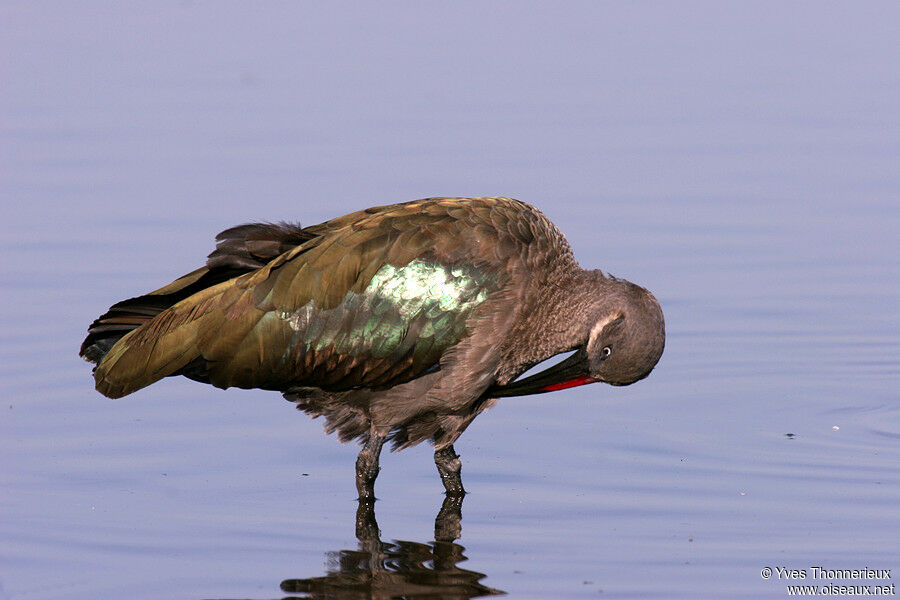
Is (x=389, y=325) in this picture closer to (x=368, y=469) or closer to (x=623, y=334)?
(x=368, y=469)

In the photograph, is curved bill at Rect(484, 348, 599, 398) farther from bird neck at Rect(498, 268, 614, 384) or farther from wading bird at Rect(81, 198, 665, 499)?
bird neck at Rect(498, 268, 614, 384)

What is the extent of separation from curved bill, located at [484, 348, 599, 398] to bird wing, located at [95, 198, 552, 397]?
0.61 m

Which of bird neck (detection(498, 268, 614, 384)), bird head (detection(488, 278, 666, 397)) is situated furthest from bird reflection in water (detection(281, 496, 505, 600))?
bird head (detection(488, 278, 666, 397))

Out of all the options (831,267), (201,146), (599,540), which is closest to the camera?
(599,540)

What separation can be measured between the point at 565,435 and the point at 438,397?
60.4 inches

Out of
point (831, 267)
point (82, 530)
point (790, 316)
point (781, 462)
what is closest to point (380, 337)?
point (82, 530)

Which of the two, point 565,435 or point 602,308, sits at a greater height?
point 602,308

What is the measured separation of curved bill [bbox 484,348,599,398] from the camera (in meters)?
9.77

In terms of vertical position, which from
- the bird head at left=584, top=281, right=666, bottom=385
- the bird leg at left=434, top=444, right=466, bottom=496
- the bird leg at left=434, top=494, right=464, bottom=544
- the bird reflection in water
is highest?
the bird head at left=584, top=281, right=666, bottom=385

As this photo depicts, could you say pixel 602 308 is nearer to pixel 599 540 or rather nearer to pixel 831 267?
pixel 599 540

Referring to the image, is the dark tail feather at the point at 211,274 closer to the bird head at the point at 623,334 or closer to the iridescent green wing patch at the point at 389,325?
the iridescent green wing patch at the point at 389,325

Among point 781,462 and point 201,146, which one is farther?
point 201,146

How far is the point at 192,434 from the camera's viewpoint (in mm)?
10766

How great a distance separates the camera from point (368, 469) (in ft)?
32.1
